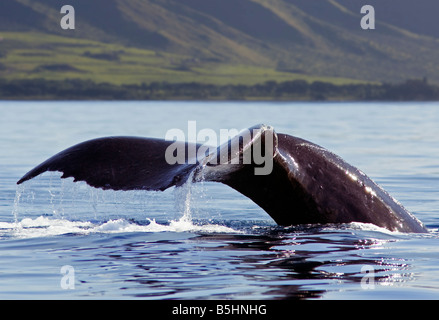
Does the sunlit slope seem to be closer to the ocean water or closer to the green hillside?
the green hillside

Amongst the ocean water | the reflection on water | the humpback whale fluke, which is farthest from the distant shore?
the humpback whale fluke

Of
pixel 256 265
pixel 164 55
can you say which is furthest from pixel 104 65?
pixel 256 265

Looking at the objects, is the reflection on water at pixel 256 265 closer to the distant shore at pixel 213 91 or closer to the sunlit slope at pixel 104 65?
the distant shore at pixel 213 91

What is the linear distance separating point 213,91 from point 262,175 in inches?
4476

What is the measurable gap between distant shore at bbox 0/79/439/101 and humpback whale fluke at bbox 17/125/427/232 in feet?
334

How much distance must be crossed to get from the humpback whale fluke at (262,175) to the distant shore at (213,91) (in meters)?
102

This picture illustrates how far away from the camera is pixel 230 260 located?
7215 mm

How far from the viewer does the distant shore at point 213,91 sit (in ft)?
366

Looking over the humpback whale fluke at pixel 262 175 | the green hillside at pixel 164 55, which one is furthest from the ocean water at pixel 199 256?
the green hillside at pixel 164 55

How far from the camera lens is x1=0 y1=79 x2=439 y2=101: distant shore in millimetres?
111688
